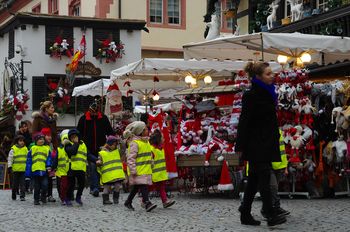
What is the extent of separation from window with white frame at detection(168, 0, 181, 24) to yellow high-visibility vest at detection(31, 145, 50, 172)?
23.2 meters

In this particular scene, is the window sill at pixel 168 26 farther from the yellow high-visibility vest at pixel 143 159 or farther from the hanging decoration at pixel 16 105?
the yellow high-visibility vest at pixel 143 159

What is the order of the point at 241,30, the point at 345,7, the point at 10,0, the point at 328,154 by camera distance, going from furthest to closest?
the point at 10,0 < the point at 241,30 < the point at 345,7 < the point at 328,154

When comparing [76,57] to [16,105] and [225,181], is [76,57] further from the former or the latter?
[225,181]

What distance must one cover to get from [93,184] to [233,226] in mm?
6618

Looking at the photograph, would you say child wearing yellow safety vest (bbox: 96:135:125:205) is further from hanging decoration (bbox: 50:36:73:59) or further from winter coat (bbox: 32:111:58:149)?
hanging decoration (bbox: 50:36:73:59)

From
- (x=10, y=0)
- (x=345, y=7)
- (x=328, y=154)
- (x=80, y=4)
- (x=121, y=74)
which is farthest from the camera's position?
(x=10, y=0)

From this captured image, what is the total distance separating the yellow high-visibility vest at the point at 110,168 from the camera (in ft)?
44.0

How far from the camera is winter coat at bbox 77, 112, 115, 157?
15.7 metres

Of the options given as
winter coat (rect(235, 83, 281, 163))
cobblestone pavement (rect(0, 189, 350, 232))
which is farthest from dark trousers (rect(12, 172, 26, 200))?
winter coat (rect(235, 83, 281, 163))

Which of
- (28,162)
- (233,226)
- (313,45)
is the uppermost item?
(313,45)

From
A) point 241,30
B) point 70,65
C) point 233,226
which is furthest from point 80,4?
point 233,226

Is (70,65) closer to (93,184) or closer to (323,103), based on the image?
(93,184)

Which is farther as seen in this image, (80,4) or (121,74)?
(80,4)

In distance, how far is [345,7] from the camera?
19828mm
